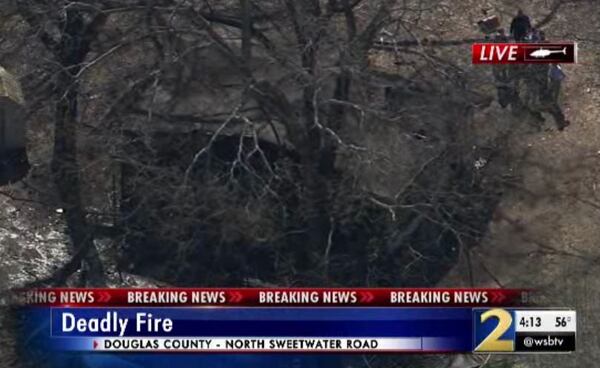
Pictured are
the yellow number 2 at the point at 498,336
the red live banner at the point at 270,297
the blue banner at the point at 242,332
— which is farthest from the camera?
the red live banner at the point at 270,297

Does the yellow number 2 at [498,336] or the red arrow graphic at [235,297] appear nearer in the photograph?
the yellow number 2 at [498,336]

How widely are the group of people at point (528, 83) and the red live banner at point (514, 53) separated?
154 mm

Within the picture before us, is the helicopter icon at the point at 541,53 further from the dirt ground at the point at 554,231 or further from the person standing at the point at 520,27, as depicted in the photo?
the dirt ground at the point at 554,231

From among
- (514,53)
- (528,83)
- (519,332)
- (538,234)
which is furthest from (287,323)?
(528,83)

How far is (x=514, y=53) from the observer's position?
13430 mm

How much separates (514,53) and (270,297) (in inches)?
152

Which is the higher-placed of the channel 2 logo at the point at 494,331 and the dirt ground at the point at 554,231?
the dirt ground at the point at 554,231

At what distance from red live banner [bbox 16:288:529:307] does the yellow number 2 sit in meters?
0.15

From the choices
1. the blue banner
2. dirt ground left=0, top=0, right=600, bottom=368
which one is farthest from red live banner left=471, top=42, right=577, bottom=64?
the blue banner

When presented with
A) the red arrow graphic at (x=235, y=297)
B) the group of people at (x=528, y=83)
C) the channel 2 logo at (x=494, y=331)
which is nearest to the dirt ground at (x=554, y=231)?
the group of people at (x=528, y=83)

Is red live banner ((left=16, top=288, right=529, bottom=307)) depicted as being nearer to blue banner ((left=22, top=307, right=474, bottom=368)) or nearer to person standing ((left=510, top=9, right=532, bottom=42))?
blue banner ((left=22, top=307, right=474, bottom=368))

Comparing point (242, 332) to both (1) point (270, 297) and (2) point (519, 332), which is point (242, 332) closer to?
(1) point (270, 297)

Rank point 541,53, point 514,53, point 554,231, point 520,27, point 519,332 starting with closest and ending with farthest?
point 519,332, point 554,231, point 514,53, point 541,53, point 520,27

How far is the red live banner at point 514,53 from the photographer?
13453 millimetres
